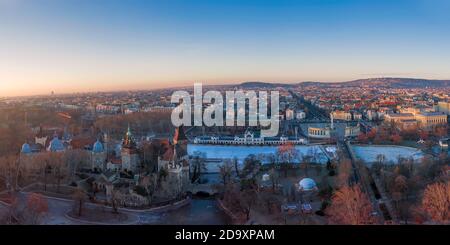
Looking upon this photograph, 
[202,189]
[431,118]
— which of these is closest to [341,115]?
[431,118]

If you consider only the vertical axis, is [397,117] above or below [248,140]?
above

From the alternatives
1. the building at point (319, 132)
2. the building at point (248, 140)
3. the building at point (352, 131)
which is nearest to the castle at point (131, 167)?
the building at point (248, 140)

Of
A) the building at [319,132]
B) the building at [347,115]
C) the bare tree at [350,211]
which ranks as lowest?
the building at [319,132]

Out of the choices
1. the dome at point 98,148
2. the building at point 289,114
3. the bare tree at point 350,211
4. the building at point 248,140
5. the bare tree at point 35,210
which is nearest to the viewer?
the bare tree at point 350,211

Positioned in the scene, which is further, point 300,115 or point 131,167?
point 300,115

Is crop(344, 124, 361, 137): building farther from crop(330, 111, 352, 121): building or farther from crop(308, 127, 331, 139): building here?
crop(330, 111, 352, 121): building

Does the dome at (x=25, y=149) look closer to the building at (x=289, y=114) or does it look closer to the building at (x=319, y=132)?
the building at (x=319, y=132)

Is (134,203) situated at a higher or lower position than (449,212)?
lower

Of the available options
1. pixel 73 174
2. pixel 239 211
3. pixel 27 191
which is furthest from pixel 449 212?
pixel 73 174

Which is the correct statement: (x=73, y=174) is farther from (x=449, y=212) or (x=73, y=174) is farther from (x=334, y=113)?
(x=334, y=113)

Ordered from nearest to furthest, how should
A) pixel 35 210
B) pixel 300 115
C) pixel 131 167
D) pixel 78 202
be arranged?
pixel 35 210
pixel 78 202
pixel 131 167
pixel 300 115

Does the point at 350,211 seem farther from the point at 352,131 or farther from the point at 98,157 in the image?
the point at 352,131
